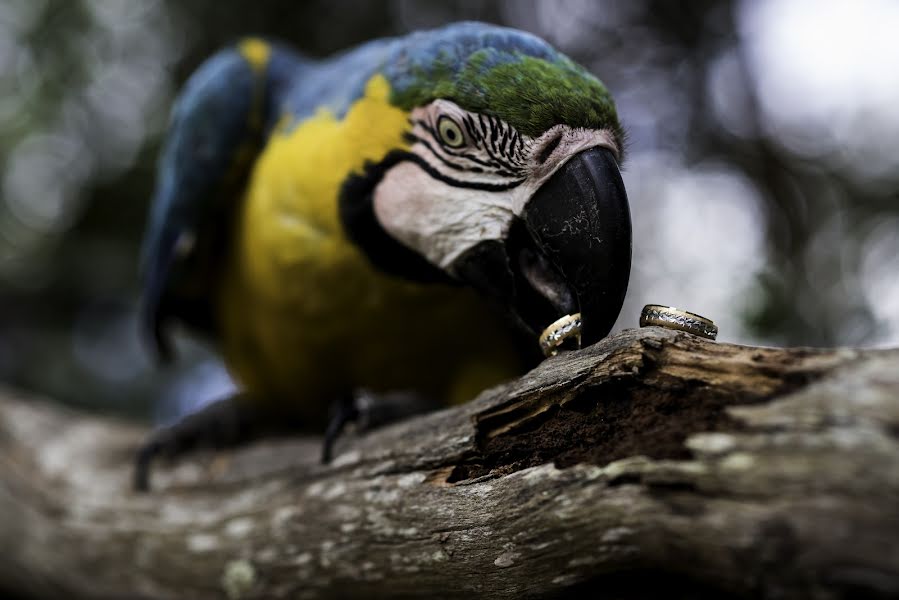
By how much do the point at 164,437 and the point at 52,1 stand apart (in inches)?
133

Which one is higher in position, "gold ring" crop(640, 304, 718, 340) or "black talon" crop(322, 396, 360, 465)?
"black talon" crop(322, 396, 360, 465)

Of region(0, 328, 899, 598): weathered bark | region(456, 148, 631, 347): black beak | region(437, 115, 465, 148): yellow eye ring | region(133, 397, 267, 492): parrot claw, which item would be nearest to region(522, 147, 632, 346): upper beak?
region(456, 148, 631, 347): black beak

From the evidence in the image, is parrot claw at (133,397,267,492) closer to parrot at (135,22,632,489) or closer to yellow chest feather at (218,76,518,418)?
parrot at (135,22,632,489)

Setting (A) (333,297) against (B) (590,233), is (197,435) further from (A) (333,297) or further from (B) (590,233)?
(B) (590,233)

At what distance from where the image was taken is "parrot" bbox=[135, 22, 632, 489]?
141cm

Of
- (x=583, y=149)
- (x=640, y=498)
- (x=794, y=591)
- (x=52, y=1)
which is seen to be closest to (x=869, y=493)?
(x=794, y=591)

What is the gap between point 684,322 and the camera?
4.09 feet

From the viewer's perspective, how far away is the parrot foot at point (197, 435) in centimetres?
232

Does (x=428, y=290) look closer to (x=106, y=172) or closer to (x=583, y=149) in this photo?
(x=583, y=149)

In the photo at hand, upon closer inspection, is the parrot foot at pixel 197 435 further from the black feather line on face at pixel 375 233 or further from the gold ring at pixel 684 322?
the gold ring at pixel 684 322

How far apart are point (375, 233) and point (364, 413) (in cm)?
47

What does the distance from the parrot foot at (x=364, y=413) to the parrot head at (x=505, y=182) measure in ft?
→ 1.27

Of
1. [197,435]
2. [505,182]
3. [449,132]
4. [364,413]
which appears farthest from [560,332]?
[197,435]

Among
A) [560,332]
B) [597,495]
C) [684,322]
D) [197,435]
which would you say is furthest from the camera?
[197,435]
